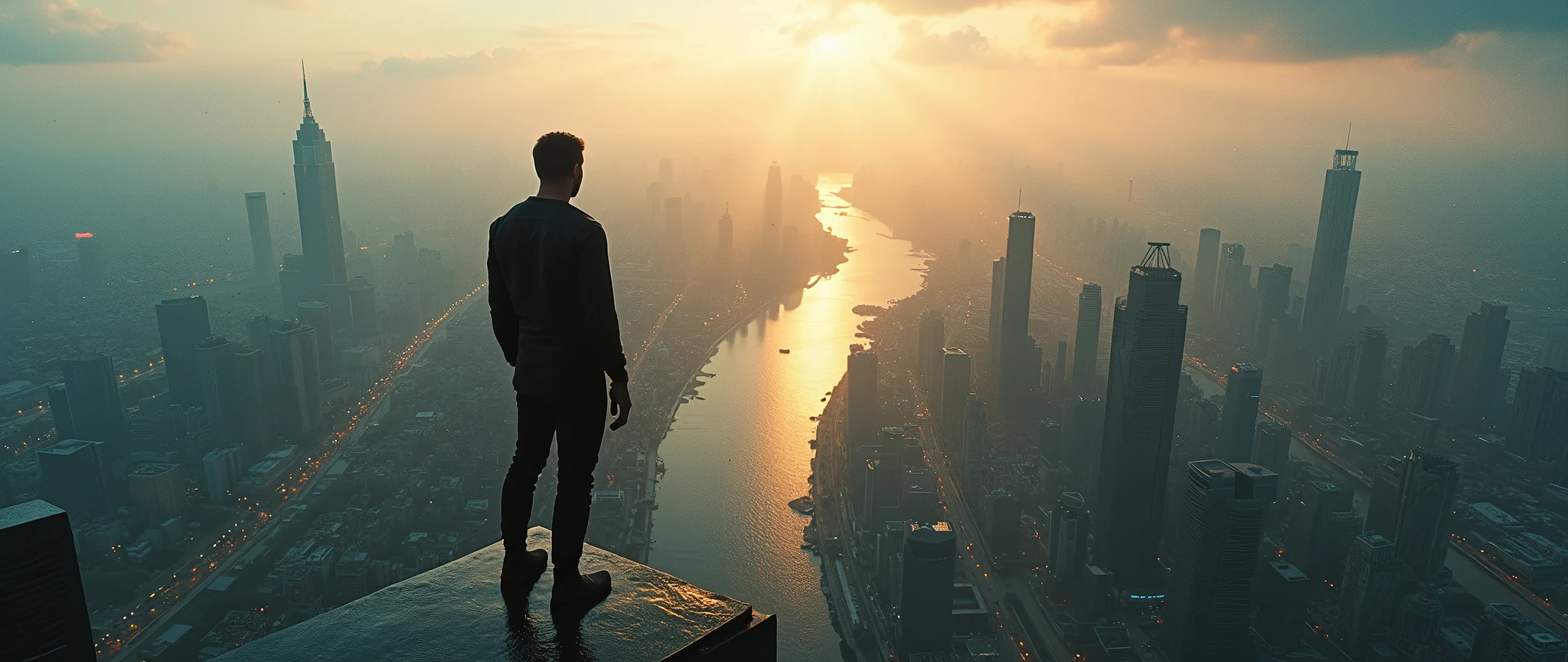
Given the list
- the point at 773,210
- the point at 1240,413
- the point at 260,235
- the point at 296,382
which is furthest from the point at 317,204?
the point at 1240,413

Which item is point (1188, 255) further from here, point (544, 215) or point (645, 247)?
point (544, 215)

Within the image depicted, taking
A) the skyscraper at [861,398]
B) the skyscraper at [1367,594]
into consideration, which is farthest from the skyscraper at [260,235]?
the skyscraper at [1367,594]

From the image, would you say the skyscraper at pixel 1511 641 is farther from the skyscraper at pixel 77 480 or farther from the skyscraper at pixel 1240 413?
the skyscraper at pixel 77 480

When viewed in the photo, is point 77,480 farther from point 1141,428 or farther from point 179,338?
point 1141,428

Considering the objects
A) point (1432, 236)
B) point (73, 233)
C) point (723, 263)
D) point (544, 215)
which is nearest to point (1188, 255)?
point (1432, 236)

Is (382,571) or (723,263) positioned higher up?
(723,263)
